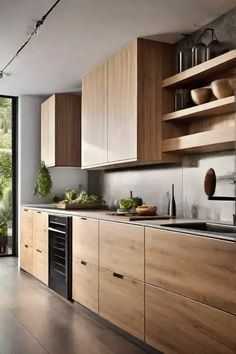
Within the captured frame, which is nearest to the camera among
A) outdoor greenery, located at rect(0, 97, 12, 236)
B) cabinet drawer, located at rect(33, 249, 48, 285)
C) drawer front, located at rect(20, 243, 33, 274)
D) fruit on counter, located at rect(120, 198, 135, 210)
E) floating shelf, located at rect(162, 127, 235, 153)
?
floating shelf, located at rect(162, 127, 235, 153)

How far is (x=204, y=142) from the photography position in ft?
10.5

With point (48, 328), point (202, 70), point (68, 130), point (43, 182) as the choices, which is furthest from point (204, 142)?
point (43, 182)

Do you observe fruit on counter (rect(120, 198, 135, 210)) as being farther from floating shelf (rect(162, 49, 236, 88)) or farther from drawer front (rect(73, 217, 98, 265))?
floating shelf (rect(162, 49, 236, 88))

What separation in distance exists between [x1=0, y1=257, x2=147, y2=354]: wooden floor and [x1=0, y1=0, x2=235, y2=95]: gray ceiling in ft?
7.80

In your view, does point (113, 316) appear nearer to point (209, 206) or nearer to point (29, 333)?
point (29, 333)

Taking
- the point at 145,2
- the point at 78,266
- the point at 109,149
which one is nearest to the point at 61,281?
the point at 78,266

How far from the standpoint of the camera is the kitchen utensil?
10.5 ft

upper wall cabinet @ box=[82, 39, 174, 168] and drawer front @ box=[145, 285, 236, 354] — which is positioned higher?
upper wall cabinet @ box=[82, 39, 174, 168]

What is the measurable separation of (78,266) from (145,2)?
7.53 ft

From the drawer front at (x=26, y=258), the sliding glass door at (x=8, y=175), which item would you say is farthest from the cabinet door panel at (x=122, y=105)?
the sliding glass door at (x=8, y=175)

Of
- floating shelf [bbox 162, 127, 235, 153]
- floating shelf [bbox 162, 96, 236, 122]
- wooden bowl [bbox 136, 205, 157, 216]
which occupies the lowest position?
wooden bowl [bbox 136, 205, 157, 216]

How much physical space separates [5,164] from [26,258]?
5.46 ft

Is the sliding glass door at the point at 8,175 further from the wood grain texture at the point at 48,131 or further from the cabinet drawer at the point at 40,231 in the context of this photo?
the cabinet drawer at the point at 40,231

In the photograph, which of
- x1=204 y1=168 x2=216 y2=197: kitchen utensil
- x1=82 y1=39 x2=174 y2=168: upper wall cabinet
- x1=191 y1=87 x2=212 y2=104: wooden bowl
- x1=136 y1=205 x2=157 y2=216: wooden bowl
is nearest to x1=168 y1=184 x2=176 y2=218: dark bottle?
x1=136 y1=205 x2=157 y2=216: wooden bowl
